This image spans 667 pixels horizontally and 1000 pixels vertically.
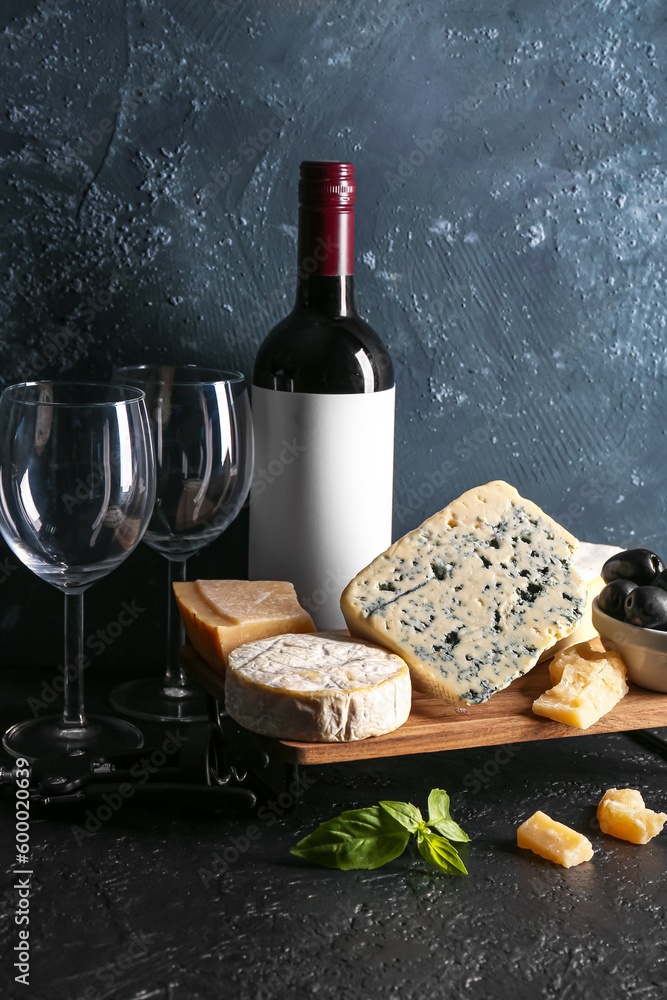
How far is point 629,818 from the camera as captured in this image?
2.44ft

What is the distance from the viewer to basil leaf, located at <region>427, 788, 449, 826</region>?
72 cm

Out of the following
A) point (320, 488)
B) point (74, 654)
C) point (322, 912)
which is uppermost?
point (320, 488)

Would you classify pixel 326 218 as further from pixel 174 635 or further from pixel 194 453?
pixel 174 635

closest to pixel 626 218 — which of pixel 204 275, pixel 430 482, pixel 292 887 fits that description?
pixel 430 482

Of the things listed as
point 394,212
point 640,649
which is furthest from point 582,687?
point 394,212

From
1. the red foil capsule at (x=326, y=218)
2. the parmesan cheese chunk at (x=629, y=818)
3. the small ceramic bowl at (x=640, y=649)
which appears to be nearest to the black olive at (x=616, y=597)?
the small ceramic bowl at (x=640, y=649)

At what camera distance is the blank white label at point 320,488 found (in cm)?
93

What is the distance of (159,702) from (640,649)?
45 cm
